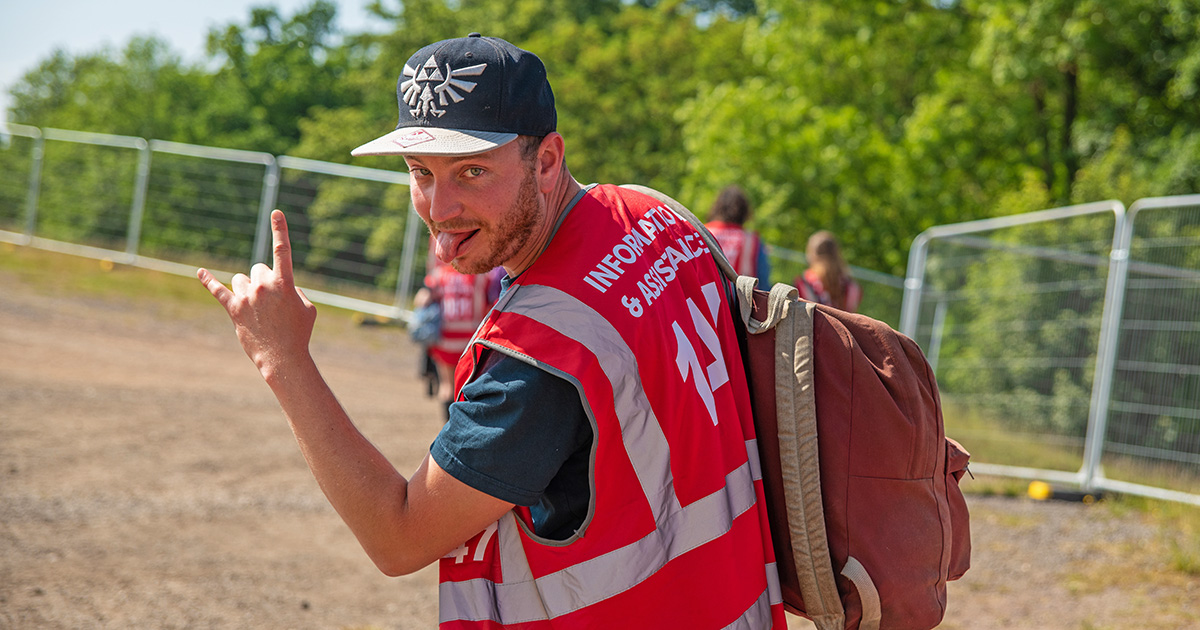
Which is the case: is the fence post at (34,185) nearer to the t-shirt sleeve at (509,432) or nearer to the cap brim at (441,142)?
the cap brim at (441,142)

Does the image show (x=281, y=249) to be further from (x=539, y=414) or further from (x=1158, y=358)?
(x=1158, y=358)

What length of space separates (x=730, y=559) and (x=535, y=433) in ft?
1.56

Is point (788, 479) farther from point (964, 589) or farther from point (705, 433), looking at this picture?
point (964, 589)

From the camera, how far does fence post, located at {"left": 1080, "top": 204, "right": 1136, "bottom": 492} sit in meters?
7.16

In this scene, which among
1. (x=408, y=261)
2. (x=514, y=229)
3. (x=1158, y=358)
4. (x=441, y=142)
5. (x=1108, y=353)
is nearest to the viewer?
(x=441, y=142)

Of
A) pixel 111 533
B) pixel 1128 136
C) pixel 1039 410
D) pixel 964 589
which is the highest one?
pixel 1128 136

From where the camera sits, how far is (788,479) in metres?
1.90

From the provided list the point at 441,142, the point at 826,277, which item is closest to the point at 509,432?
the point at 441,142

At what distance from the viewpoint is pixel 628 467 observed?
1.72m

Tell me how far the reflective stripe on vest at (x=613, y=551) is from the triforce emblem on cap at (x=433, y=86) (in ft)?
1.20

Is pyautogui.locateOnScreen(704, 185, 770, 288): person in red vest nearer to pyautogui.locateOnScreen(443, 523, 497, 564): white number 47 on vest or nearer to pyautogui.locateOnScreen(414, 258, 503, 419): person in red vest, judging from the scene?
pyautogui.locateOnScreen(414, 258, 503, 419): person in red vest

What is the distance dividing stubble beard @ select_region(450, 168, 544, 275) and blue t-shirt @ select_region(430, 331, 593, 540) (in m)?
0.27

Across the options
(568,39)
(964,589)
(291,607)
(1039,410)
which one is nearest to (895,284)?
(1039,410)

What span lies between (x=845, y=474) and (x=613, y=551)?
0.50 metres
